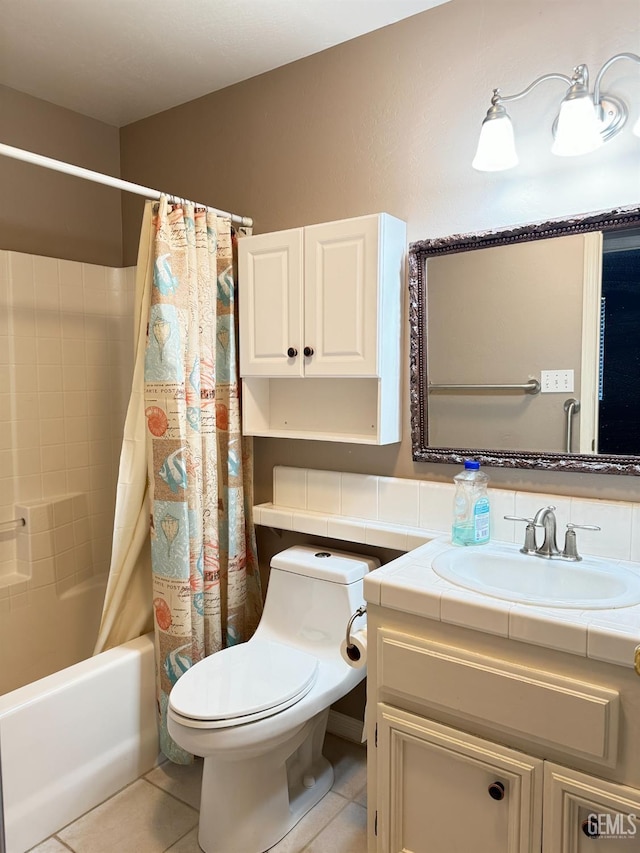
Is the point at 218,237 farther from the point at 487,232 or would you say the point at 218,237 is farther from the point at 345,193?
the point at 487,232

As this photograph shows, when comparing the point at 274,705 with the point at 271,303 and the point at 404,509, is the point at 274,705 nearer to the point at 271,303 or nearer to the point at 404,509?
the point at 404,509

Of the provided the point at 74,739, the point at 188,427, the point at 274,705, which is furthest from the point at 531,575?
the point at 74,739

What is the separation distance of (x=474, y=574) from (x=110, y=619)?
1245 mm

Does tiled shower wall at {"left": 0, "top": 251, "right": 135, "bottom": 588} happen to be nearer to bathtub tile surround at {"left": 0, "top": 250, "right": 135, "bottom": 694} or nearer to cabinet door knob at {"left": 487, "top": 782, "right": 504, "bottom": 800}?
bathtub tile surround at {"left": 0, "top": 250, "right": 135, "bottom": 694}

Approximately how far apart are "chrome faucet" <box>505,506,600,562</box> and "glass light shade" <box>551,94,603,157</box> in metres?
0.93

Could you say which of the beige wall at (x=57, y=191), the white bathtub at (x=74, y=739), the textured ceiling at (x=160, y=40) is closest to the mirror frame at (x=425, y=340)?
the textured ceiling at (x=160, y=40)

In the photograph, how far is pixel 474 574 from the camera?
1.60 metres

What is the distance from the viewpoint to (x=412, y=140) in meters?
1.88

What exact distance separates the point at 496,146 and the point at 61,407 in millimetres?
1960

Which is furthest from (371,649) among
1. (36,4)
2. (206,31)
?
(36,4)

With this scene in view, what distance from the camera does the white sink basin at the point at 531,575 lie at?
1.39 m

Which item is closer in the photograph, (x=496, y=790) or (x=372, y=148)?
(x=496, y=790)

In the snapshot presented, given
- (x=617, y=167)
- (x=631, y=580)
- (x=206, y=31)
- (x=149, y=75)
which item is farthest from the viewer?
(x=149, y=75)

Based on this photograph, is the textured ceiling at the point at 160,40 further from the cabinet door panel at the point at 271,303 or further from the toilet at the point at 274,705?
the toilet at the point at 274,705
